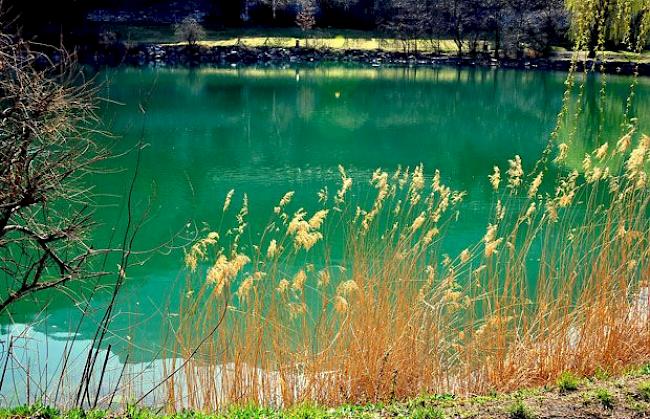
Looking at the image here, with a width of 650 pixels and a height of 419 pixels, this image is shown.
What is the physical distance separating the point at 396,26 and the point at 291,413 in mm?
55678

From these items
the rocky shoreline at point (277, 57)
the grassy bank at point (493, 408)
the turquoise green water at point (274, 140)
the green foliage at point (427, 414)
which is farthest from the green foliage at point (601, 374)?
the rocky shoreline at point (277, 57)

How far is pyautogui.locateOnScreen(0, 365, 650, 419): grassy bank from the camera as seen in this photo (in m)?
3.74

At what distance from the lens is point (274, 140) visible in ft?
72.2

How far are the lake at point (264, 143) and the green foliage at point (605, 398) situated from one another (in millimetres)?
2816

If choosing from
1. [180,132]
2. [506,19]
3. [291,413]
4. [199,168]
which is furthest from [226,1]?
[291,413]

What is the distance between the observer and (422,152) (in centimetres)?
2108

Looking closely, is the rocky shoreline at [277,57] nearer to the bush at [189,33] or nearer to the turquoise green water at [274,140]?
the bush at [189,33]

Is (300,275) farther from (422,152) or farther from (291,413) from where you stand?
(422,152)

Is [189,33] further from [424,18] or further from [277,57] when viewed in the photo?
[424,18]

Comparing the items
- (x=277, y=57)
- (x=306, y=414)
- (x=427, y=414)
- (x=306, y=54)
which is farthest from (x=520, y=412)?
(x=306, y=54)

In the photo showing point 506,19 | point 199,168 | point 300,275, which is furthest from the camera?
point 506,19

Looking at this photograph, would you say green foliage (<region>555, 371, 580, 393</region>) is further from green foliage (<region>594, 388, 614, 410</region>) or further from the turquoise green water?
the turquoise green water

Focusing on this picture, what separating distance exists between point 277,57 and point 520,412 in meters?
47.3

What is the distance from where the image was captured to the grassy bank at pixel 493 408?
3740 mm
